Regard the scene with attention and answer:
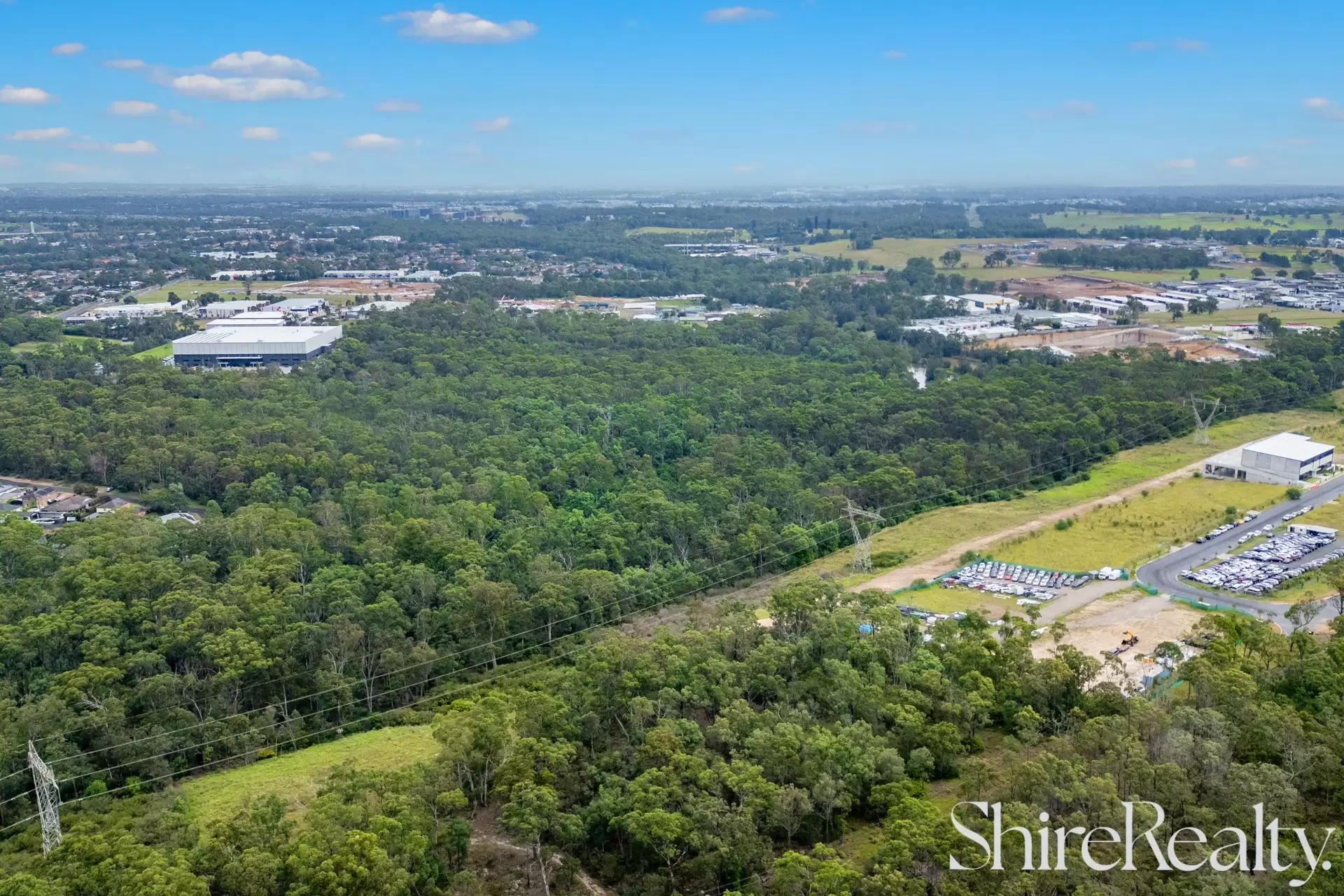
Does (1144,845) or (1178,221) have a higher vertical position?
(1178,221)

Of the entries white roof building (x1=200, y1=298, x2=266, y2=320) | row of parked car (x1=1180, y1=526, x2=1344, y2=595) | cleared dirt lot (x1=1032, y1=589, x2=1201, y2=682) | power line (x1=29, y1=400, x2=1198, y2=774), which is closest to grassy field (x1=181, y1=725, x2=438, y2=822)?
power line (x1=29, y1=400, x2=1198, y2=774)

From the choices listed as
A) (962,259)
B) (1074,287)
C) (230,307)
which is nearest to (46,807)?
(230,307)

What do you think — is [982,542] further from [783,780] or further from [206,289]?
[206,289]

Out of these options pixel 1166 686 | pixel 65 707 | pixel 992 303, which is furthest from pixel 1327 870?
pixel 992 303

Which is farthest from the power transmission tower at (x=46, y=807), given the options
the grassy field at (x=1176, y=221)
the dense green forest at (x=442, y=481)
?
the grassy field at (x=1176, y=221)

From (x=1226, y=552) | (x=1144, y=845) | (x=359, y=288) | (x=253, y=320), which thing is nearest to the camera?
(x=1144, y=845)
